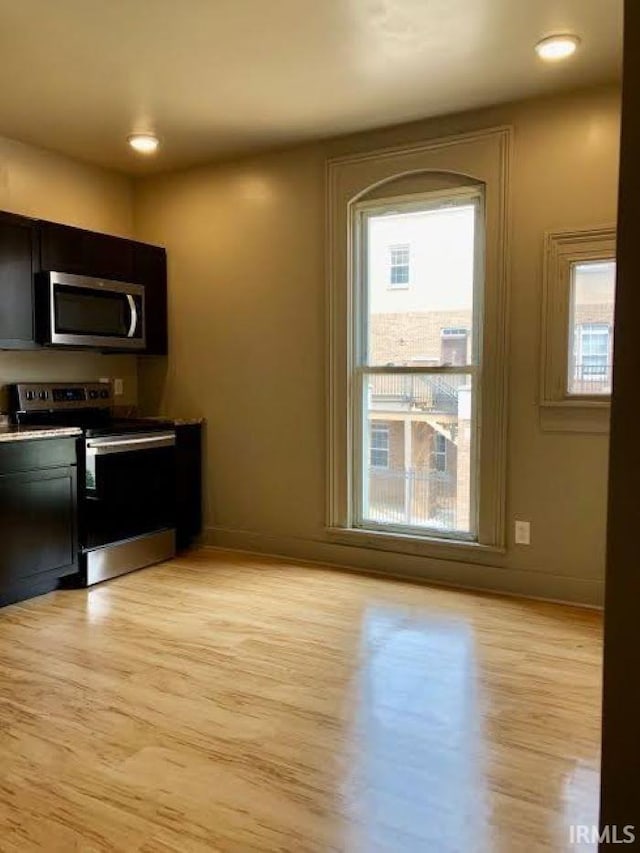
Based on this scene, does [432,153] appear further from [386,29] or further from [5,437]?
[5,437]

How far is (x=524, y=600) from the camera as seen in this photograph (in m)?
3.40

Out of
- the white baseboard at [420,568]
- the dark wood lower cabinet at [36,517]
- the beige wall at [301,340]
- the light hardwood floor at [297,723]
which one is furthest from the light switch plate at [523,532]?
the dark wood lower cabinet at [36,517]

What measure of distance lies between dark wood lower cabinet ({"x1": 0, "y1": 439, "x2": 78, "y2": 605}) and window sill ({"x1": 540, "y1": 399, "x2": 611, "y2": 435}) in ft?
8.21

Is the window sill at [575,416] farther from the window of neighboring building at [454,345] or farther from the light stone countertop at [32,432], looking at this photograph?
the light stone countertop at [32,432]

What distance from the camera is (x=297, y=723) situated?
2.18m

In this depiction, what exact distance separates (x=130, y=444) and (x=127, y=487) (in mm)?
259

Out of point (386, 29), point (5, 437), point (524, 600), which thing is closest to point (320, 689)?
point (524, 600)

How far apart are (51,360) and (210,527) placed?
150 cm

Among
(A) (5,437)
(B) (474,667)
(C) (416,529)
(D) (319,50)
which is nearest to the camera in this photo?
(B) (474,667)

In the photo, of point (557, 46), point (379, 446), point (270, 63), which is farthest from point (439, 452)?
point (270, 63)

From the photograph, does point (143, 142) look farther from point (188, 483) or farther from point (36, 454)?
point (188, 483)

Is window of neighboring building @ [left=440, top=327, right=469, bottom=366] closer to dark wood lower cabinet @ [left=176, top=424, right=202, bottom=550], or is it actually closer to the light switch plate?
the light switch plate

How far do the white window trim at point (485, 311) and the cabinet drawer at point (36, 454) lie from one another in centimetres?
150

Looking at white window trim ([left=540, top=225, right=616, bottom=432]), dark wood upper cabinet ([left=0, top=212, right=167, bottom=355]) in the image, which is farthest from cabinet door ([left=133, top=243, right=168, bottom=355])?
white window trim ([left=540, top=225, right=616, bottom=432])
